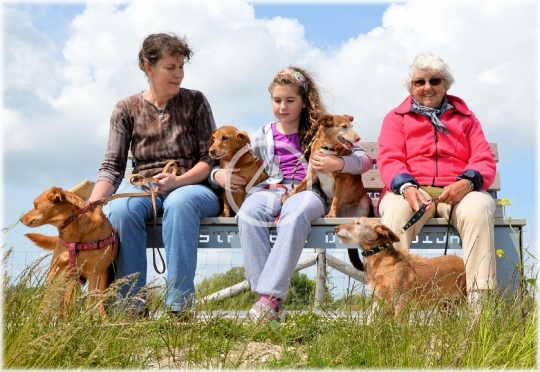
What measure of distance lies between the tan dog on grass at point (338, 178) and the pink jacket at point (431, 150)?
1.03 ft

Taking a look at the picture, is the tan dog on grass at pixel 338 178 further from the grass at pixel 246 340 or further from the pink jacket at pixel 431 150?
the grass at pixel 246 340

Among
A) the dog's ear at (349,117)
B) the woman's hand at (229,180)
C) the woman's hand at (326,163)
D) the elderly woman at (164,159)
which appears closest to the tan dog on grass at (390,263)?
the woman's hand at (326,163)

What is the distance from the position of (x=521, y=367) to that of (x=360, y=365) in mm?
737

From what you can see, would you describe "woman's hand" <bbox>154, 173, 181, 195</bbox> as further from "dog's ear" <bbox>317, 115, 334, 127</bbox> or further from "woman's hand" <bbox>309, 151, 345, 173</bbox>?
"dog's ear" <bbox>317, 115, 334, 127</bbox>

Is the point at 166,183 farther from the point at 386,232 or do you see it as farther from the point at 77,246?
the point at 386,232

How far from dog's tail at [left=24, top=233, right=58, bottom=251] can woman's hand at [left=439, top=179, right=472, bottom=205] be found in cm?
265

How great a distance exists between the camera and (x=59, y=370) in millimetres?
2785

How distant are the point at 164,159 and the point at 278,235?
1.13 metres

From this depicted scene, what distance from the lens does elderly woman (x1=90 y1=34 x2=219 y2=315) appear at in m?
4.45

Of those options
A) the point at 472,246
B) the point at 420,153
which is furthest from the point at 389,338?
the point at 420,153

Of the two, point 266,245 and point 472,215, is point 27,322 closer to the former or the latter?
point 266,245

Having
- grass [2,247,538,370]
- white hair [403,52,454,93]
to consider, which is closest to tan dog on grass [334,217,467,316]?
grass [2,247,538,370]

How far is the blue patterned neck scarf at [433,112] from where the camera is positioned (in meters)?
4.81

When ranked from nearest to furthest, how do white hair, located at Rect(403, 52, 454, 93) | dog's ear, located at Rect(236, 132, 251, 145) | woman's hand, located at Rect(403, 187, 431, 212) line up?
woman's hand, located at Rect(403, 187, 431, 212) → white hair, located at Rect(403, 52, 454, 93) → dog's ear, located at Rect(236, 132, 251, 145)
